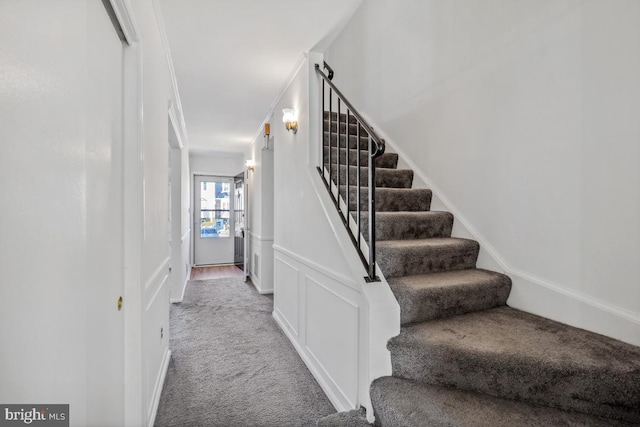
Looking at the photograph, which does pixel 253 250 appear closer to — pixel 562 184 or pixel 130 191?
pixel 130 191

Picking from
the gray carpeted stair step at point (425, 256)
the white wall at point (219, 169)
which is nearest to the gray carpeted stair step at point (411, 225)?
the gray carpeted stair step at point (425, 256)

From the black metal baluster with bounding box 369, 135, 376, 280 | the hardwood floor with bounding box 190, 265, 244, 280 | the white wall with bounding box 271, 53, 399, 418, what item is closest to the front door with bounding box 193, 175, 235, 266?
the hardwood floor with bounding box 190, 265, 244, 280

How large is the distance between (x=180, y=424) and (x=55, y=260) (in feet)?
4.91

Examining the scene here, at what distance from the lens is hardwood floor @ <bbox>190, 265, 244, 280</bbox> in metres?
5.87

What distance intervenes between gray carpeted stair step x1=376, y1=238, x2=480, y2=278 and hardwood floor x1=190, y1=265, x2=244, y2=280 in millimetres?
4668

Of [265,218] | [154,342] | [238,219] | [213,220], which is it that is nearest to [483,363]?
[154,342]

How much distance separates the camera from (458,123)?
221cm

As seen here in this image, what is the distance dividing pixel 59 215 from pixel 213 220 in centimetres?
680

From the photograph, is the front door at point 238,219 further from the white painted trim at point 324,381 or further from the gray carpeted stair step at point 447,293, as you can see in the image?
the gray carpeted stair step at point 447,293

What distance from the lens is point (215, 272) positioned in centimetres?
630

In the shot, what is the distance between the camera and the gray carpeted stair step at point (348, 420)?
4.78 ft

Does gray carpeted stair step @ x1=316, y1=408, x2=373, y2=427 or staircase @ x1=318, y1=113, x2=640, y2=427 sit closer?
staircase @ x1=318, y1=113, x2=640, y2=427

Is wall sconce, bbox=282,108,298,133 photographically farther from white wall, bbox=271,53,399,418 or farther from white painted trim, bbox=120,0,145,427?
white painted trim, bbox=120,0,145,427

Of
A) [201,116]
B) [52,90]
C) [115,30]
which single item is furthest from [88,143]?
[201,116]
